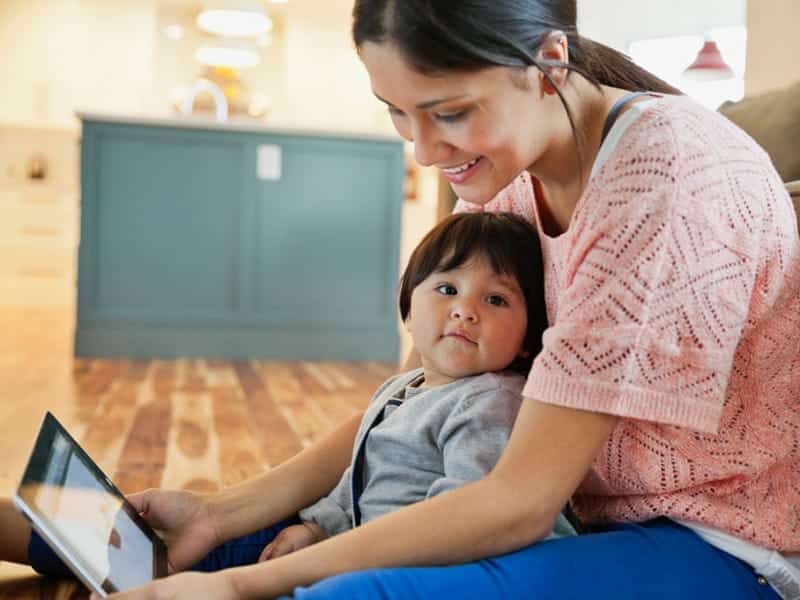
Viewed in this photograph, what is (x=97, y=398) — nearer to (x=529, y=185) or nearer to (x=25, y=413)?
(x=25, y=413)

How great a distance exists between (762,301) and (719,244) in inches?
3.3

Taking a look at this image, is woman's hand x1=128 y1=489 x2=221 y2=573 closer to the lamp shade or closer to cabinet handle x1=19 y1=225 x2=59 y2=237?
the lamp shade

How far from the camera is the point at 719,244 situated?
0.78m

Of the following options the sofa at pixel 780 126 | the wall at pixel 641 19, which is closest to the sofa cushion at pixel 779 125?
the sofa at pixel 780 126

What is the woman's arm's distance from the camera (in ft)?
2.44

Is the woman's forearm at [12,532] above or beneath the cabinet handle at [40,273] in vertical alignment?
above

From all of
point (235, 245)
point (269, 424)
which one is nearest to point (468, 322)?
point (269, 424)

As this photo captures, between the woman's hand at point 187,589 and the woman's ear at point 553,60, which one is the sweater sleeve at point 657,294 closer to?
the woman's ear at point 553,60

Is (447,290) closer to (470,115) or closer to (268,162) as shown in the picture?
(470,115)

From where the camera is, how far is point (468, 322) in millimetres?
1034

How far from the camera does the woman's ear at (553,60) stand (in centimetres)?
84

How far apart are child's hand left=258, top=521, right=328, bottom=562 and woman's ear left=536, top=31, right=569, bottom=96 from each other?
55 centimetres

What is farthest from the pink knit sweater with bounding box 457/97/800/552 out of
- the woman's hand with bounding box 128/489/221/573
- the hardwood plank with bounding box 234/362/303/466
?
the hardwood plank with bounding box 234/362/303/466

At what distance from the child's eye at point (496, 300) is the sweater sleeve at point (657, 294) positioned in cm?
26
